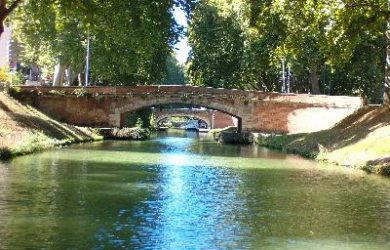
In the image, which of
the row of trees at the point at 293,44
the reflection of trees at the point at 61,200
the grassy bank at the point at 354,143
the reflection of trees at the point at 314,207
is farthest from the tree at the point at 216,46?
the reflection of trees at the point at 314,207

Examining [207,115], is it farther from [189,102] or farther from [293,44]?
[293,44]

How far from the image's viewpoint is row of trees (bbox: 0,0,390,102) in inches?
1403

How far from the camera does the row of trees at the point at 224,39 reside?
3562 cm

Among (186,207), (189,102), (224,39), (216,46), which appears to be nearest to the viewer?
(186,207)

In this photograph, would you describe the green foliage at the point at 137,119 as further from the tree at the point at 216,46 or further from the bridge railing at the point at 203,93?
the bridge railing at the point at 203,93

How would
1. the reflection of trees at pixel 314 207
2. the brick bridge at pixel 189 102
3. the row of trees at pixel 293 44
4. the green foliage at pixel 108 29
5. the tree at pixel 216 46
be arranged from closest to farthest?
the reflection of trees at pixel 314 207 → the green foliage at pixel 108 29 → the row of trees at pixel 293 44 → the brick bridge at pixel 189 102 → the tree at pixel 216 46

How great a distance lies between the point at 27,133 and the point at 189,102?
26.3 m

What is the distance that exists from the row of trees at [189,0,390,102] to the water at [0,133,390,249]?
11461 mm

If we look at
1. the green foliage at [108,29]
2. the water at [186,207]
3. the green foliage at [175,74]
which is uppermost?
the green foliage at [175,74]

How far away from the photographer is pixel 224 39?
234 feet

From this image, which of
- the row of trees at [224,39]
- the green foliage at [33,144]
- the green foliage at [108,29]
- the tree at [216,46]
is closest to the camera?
the green foliage at [108,29]

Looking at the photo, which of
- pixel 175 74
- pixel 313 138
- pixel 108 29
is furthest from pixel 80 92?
pixel 175 74

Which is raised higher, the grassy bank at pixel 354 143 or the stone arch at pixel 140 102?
the stone arch at pixel 140 102

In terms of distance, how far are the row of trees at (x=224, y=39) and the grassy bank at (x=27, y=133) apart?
6.02 metres
